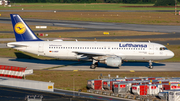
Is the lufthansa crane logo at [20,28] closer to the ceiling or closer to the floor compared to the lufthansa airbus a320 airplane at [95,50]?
closer to the ceiling

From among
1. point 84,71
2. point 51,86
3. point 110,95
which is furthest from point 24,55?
point 110,95

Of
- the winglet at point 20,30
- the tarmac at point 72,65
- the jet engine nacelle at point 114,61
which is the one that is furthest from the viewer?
the winglet at point 20,30

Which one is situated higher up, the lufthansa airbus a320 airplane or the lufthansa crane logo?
the lufthansa crane logo

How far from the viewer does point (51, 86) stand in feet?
119

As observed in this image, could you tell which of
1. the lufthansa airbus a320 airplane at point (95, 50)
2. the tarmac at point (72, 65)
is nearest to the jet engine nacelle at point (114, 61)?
the lufthansa airbus a320 airplane at point (95, 50)

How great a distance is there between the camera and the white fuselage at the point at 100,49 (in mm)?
50750

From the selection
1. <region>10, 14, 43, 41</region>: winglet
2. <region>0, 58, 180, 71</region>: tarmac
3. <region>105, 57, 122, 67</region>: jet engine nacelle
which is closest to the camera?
<region>105, 57, 122, 67</region>: jet engine nacelle

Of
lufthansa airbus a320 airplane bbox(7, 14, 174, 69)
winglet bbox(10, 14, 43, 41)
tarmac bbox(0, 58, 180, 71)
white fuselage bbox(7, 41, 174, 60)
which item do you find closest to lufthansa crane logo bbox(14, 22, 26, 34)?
winglet bbox(10, 14, 43, 41)

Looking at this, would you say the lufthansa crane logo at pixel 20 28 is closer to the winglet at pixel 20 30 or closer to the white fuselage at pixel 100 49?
the winglet at pixel 20 30

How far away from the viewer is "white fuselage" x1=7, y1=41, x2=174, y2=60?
167ft

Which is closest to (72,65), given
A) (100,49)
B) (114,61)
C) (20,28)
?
(100,49)

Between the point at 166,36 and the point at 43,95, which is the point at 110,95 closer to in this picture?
the point at 43,95

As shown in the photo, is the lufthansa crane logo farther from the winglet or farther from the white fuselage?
the white fuselage

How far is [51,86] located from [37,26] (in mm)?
70446
